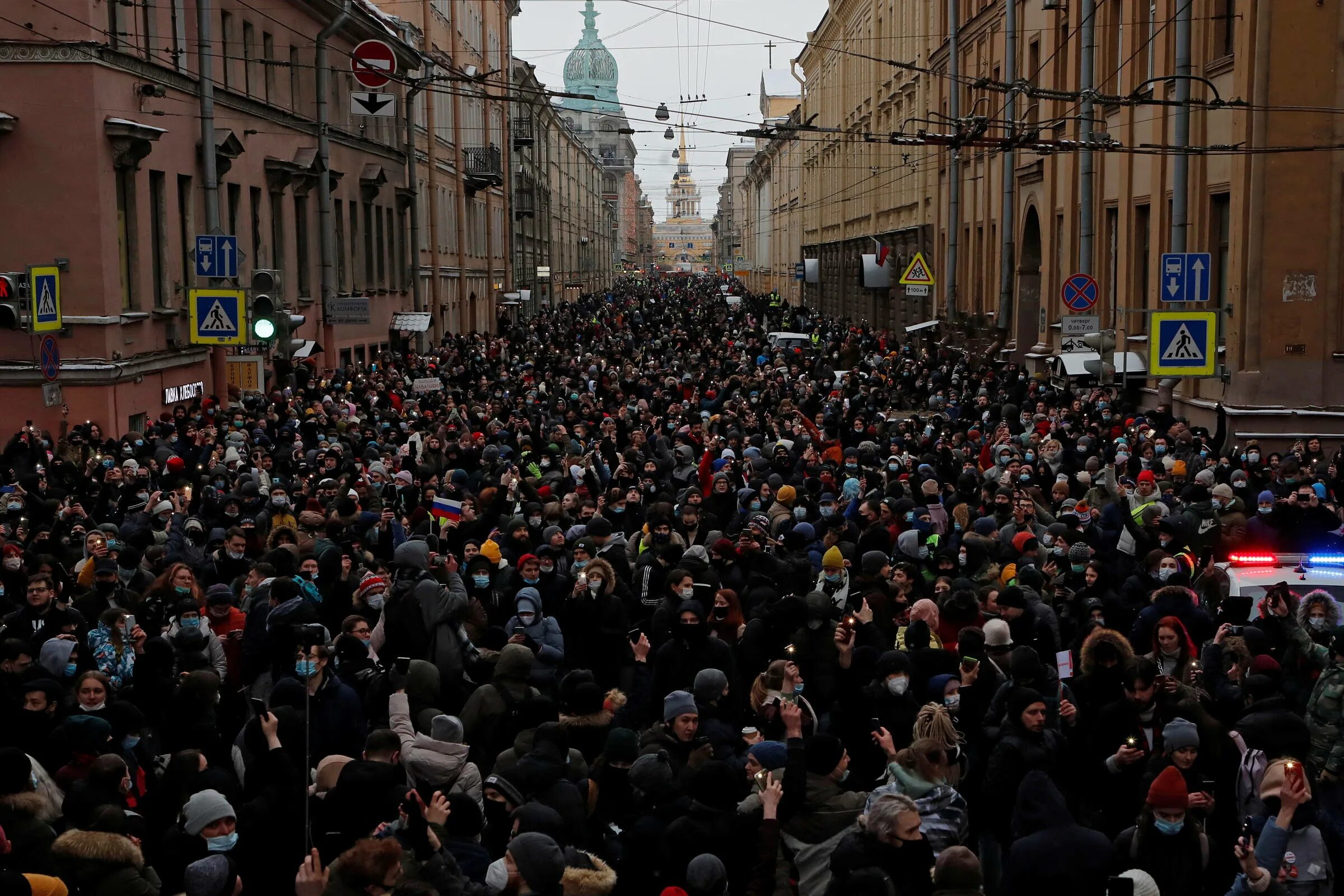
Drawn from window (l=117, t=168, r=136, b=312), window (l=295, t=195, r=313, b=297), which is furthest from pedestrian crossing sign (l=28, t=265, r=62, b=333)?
window (l=295, t=195, r=313, b=297)

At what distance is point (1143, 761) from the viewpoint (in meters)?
7.29

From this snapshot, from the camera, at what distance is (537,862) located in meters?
5.71

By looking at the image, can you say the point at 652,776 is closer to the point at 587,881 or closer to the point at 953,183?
the point at 587,881

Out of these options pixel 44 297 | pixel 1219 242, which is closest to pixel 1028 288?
pixel 1219 242

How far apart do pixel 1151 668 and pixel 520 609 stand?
3.69 meters

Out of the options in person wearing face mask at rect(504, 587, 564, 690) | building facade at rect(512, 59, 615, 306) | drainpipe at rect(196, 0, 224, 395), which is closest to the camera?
person wearing face mask at rect(504, 587, 564, 690)

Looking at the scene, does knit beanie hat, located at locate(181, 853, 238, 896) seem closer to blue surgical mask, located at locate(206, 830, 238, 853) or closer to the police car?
blue surgical mask, located at locate(206, 830, 238, 853)

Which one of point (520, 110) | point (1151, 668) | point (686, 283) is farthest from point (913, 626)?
point (686, 283)

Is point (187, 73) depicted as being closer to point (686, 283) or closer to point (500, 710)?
point (500, 710)

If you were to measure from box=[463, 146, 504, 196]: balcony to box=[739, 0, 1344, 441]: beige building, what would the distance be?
51.0 feet

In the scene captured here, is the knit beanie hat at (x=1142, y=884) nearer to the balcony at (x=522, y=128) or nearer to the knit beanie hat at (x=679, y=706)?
the knit beanie hat at (x=679, y=706)

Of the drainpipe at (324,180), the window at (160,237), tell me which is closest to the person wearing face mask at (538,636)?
the window at (160,237)

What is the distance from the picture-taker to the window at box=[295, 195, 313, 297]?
33.9 meters

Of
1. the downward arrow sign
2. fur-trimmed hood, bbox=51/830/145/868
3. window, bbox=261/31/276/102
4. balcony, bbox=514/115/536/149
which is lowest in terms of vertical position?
fur-trimmed hood, bbox=51/830/145/868
